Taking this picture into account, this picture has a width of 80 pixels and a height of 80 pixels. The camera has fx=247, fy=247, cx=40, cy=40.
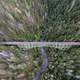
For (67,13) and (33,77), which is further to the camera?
(67,13)

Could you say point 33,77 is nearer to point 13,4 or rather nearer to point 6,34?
point 6,34

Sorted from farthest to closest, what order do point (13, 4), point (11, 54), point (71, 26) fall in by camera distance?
1. point (13, 4)
2. point (71, 26)
3. point (11, 54)

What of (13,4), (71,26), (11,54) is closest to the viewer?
(11,54)

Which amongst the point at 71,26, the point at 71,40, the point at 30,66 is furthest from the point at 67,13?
the point at 30,66

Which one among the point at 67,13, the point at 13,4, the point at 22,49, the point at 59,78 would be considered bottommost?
the point at 59,78

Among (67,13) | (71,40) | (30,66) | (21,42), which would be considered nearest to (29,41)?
(21,42)

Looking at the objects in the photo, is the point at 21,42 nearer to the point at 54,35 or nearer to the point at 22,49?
Result: the point at 22,49

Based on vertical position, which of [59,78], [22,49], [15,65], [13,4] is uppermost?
[13,4]

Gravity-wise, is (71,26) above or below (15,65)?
above

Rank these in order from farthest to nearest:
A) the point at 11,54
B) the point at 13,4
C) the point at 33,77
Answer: the point at 13,4 → the point at 11,54 → the point at 33,77
